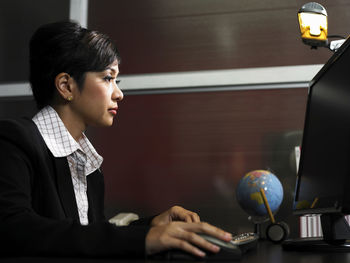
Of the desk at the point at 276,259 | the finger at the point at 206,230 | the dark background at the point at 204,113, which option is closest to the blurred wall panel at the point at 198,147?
the dark background at the point at 204,113

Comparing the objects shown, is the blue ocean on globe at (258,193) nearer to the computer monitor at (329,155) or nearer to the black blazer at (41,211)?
the computer monitor at (329,155)

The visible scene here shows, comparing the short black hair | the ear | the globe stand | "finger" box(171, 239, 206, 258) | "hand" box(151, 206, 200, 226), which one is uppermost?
the short black hair

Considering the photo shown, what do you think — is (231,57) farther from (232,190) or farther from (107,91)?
(107,91)

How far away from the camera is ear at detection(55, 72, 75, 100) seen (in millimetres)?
1384

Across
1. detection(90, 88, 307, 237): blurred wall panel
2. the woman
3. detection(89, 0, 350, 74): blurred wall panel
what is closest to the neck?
the woman

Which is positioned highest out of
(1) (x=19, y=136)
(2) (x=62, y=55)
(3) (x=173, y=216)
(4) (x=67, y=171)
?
(2) (x=62, y=55)

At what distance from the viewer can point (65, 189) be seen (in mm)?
1177

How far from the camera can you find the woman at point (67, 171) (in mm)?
810

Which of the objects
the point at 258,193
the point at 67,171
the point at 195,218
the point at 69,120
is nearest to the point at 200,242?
the point at 195,218

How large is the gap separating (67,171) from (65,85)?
32 cm

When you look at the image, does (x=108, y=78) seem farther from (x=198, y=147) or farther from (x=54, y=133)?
(x=198, y=147)

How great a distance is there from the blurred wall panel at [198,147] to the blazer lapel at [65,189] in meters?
1.07

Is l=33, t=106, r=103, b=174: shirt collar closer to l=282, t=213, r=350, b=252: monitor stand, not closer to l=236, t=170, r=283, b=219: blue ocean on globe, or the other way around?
l=282, t=213, r=350, b=252: monitor stand

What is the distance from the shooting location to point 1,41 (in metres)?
2.59
